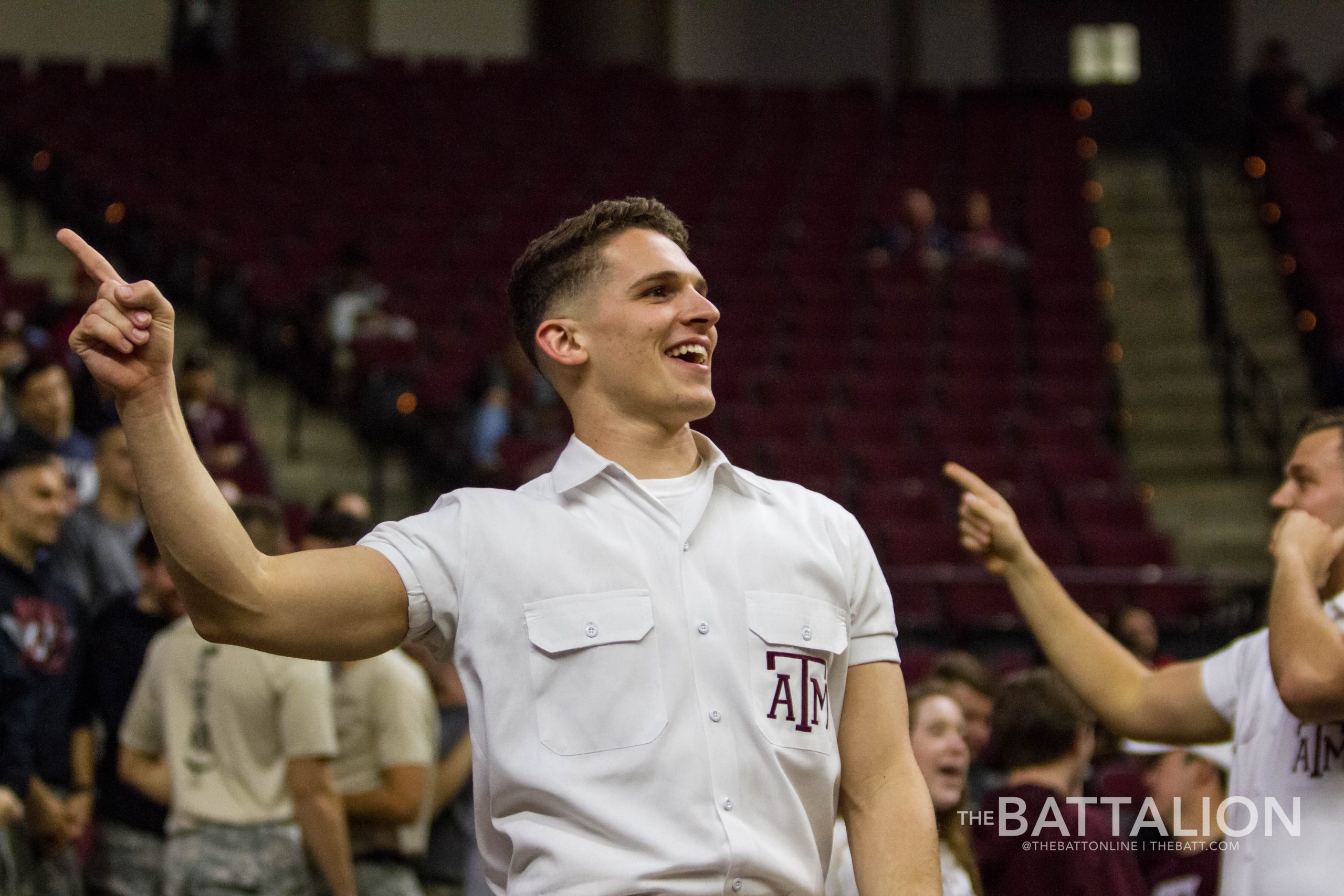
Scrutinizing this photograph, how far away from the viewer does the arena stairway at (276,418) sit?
894 cm

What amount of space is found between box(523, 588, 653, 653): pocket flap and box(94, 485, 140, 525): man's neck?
341cm

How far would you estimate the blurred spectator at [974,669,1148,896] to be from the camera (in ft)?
9.61

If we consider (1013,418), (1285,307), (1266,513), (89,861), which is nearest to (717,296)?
(1013,418)

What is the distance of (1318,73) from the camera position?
1559 centimetres

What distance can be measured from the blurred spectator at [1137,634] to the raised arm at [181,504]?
3894 mm

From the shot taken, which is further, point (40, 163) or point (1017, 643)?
point (40, 163)

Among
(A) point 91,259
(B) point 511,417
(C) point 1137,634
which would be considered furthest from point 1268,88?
(A) point 91,259

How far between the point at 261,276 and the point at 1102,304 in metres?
6.50

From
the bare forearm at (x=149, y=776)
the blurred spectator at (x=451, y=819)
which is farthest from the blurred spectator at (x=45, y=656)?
the blurred spectator at (x=451, y=819)

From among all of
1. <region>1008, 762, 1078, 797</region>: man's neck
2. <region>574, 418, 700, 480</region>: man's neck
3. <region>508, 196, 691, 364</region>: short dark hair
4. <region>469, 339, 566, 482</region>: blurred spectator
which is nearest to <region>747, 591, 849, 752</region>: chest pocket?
<region>574, 418, 700, 480</region>: man's neck

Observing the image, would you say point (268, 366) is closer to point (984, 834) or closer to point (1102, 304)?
point (1102, 304)

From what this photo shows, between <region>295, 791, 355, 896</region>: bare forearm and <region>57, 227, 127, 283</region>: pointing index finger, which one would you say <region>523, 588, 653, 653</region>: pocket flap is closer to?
<region>57, 227, 127, 283</region>: pointing index finger

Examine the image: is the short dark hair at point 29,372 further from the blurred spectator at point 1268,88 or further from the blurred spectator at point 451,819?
the blurred spectator at point 1268,88

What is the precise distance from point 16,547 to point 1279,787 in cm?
311
